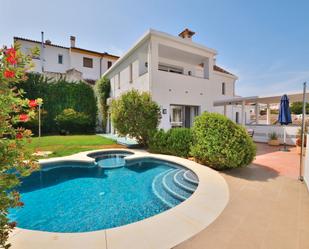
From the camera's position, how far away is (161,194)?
224 inches

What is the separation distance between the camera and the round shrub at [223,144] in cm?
655

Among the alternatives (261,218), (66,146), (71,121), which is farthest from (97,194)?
(71,121)

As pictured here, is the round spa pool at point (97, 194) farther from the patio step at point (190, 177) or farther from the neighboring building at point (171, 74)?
the neighboring building at point (171, 74)

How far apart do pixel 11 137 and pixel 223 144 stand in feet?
20.7

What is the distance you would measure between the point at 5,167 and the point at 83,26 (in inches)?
616

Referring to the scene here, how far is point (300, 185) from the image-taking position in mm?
5363

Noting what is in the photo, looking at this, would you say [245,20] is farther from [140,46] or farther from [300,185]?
[300,185]

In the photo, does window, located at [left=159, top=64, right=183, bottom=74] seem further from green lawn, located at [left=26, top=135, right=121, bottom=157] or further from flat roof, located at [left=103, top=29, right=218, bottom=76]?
green lawn, located at [left=26, top=135, right=121, bottom=157]

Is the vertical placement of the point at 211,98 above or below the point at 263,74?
below

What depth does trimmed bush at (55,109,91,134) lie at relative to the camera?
20.5m

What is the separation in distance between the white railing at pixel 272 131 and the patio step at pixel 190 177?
36.5ft

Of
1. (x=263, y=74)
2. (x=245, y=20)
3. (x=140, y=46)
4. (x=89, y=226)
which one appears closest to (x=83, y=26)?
(x=140, y=46)

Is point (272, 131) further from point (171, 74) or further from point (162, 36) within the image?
point (162, 36)

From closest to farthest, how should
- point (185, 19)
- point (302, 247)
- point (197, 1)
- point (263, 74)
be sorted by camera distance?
point (302, 247) < point (197, 1) < point (185, 19) < point (263, 74)
